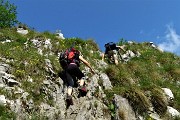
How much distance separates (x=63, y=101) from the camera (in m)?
15.3

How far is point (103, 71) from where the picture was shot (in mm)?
19328

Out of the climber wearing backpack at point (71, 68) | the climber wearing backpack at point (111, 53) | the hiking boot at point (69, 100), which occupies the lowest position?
the hiking boot at point (69, 100)

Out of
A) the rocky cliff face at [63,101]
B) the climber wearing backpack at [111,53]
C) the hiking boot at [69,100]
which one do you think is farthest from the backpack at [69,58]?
the climber wearing backpack at [111,53]

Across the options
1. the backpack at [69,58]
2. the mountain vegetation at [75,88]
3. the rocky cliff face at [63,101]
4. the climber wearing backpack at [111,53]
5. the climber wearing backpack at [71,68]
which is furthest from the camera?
the climber wearing backpack at [111,53]

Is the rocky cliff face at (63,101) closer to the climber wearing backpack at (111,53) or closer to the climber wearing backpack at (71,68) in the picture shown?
the climber wearing backpack at (71,68)

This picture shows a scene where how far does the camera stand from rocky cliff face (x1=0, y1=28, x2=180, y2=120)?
1398cm

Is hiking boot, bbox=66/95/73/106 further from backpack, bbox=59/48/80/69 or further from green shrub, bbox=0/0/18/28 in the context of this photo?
green shrub, bbox=0/0/18/28

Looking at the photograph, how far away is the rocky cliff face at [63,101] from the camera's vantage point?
45.9 ft

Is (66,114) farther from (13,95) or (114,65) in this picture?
(114,65)

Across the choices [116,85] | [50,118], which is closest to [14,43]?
[116,85]

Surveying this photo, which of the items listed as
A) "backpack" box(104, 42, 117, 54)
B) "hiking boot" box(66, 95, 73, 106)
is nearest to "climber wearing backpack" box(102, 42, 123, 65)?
"backpack" box(104, 42, 117, 54)

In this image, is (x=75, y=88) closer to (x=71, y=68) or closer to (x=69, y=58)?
(x=71, y=68)

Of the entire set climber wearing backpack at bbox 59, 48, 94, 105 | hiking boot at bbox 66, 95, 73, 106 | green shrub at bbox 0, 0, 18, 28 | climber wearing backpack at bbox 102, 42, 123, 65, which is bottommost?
hiking boot at bbox 66, 95, 73, 106

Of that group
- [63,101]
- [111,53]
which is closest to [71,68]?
[63,101]
